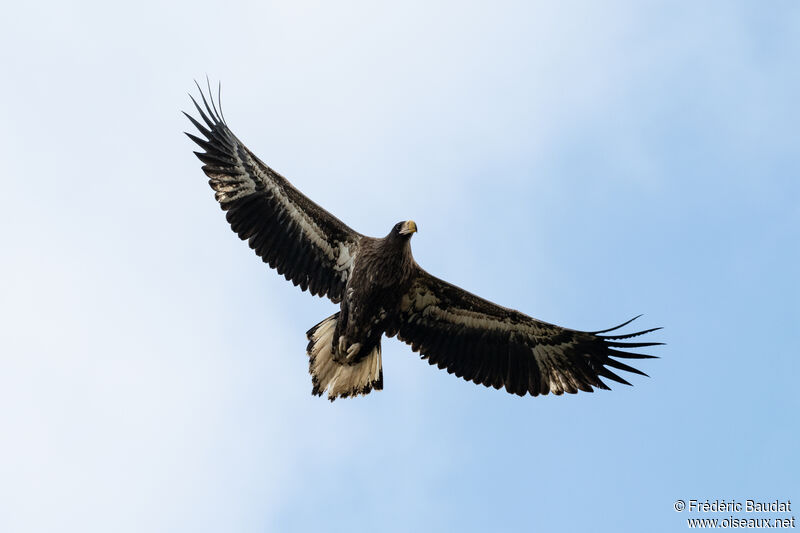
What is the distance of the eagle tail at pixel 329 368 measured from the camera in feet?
37.9

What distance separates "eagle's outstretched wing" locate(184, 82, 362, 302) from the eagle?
0.04 ft

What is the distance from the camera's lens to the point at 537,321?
11.6m

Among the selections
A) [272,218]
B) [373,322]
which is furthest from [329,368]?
[272,218]

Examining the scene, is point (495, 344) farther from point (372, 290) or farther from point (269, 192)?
point (269, 192)

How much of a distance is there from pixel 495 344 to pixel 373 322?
1673mm

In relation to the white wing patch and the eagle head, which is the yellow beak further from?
the white wing patch

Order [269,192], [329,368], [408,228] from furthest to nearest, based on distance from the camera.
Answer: [269,192], [329,368], [408,228]

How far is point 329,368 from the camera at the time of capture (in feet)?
38.0

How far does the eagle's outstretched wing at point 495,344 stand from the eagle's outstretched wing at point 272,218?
112cm

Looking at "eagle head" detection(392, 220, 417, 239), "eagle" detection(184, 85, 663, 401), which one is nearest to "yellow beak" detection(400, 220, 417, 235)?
"eagle head" detection(392, 220, 417, 239)

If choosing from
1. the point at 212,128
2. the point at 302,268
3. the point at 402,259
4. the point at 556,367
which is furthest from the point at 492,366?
the point at 212,128

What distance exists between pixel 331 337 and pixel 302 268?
991 mm

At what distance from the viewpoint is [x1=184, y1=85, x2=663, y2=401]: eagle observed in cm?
1157

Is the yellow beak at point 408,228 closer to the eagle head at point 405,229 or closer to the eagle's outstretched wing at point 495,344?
the eagle head at point 405,229
